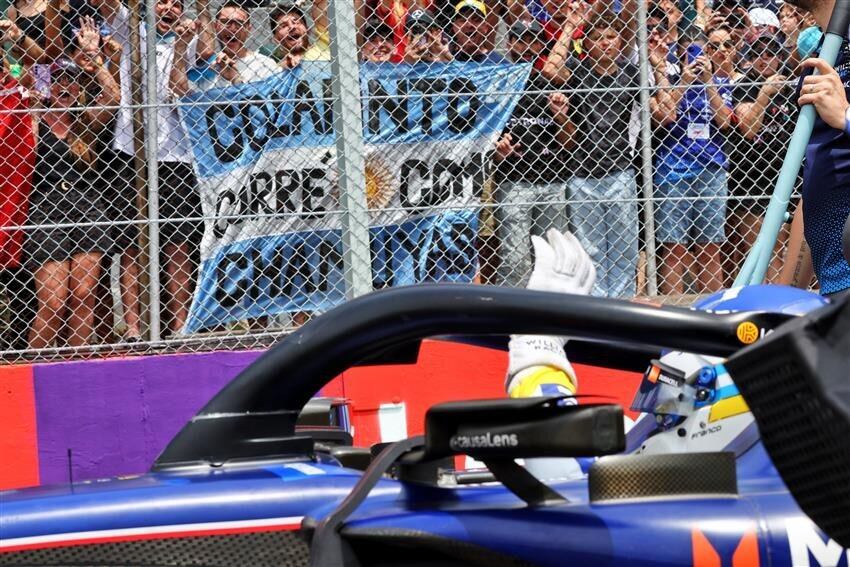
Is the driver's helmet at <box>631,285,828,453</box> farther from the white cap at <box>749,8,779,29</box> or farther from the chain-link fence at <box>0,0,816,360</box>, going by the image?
the white cap at <box>749,8,779,29</box>

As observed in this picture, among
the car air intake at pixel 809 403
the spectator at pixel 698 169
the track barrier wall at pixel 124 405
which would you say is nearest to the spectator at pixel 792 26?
the spectator at pixel 698 169

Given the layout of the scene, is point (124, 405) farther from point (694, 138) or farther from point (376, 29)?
point (694, 138)

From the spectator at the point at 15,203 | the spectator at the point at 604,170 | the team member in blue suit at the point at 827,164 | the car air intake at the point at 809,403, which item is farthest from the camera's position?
the spectator at the point at 604,170

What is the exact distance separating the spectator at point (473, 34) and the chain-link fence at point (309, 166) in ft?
0.03

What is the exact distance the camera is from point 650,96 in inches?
266

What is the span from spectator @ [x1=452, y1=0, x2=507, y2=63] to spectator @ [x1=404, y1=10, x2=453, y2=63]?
66 mm

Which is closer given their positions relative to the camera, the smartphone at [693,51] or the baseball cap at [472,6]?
the baseball cap at [472,6]

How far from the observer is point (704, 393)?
2.99 m

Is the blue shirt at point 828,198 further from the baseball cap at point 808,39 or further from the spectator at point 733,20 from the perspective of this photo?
the spectator at point 733,20

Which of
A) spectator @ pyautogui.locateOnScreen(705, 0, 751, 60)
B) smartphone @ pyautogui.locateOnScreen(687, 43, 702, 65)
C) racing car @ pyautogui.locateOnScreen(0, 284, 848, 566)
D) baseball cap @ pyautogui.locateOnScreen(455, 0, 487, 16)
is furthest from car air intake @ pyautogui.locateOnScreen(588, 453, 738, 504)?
spectator @ pyautogui.locateOnScreen(705, 0, 751, 60)

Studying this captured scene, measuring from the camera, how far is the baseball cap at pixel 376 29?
21.4ft

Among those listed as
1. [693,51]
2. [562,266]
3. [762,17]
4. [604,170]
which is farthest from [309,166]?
[562,266]

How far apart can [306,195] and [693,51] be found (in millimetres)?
2192

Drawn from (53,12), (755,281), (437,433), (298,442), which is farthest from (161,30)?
(437,433)
